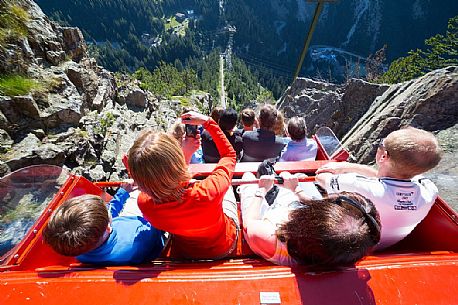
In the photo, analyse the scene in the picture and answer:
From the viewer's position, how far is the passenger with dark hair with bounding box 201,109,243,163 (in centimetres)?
425

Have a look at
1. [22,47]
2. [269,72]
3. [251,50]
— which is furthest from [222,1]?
[22,47]

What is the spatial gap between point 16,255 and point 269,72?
11856 cm

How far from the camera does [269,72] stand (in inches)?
4459

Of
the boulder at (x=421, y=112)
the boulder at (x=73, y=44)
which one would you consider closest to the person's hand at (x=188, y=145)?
the boulder at (x=421, y=112)

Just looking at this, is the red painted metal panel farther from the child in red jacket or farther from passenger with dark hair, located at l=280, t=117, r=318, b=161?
passenger with dark hair, located at l=280, t=117, r=318, b=161

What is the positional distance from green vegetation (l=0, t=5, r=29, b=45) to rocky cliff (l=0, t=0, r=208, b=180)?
0.27 ft

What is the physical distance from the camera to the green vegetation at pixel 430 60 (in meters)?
25.3

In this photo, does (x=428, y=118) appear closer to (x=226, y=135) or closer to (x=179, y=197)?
(x=226, y=135)

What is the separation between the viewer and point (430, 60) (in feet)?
88.6

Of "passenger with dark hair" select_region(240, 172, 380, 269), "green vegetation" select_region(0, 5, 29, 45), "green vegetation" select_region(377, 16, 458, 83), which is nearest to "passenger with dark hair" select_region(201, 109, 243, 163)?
"passenger with dark hair" select_region(240, 172, 380, 269)

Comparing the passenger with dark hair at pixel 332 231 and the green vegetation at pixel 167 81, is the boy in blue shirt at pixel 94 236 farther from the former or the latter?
the green vegetation at pixel 167 81

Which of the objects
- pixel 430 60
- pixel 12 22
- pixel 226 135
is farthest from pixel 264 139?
pixel 430 60

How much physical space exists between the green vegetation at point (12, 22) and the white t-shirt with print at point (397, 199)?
30.6 feet

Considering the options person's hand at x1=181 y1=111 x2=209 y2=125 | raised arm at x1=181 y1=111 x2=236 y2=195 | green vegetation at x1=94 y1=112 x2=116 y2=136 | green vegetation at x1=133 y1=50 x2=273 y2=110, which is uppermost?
person's hand at x1=181 y1=111 x2=209 y2=125
